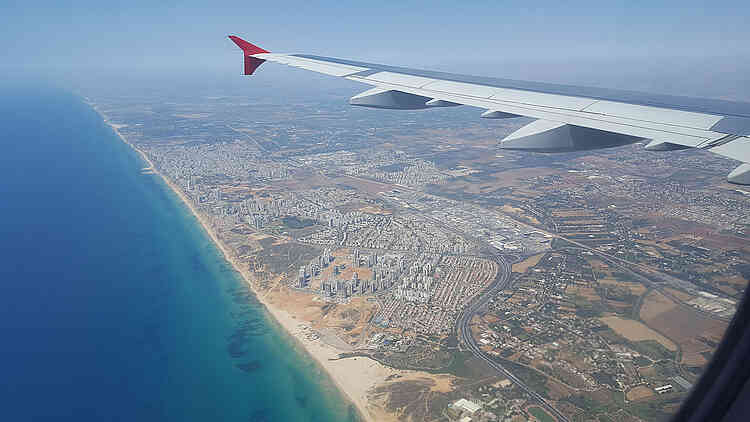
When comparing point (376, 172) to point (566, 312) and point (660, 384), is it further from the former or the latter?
point (660, 384)

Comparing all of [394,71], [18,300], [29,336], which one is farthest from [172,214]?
[394,71]

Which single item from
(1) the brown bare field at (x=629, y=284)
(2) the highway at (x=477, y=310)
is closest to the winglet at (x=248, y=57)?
(2) the highway at (x=477, y=310)

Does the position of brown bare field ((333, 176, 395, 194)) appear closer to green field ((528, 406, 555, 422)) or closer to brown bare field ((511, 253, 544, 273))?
brown bare field ((511, 253, 544, 273))

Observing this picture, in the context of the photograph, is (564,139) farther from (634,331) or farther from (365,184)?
(365,184)

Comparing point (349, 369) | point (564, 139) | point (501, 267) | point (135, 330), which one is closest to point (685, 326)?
point (501, 267)

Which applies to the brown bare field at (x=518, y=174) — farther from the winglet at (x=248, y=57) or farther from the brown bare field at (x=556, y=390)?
the winglet at (x=248, y=57)
